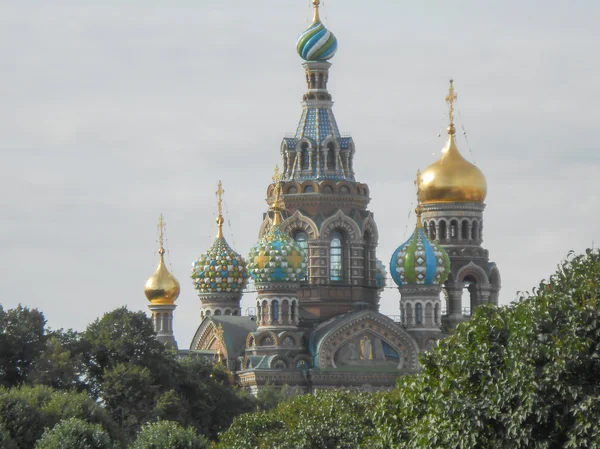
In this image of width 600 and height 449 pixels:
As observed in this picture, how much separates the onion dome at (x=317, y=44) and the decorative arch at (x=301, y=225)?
6.00 metres

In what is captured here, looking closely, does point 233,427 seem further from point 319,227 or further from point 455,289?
point 455,289

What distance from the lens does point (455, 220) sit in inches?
3255

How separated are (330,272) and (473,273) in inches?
247

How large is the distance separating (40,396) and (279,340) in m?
24.2

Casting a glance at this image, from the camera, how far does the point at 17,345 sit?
60.5 m

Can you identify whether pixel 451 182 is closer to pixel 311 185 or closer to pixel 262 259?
pixel 311 185

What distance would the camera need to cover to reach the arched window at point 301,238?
78.6 m

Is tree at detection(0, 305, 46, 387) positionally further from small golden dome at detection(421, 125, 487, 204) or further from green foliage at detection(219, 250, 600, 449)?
green foliage at detection(219, 250, 600, 449)

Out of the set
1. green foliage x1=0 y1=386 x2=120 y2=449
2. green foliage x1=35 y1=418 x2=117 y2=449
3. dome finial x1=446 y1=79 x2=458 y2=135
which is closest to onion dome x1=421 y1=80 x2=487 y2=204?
dome finial x1=446 y1=79 x2=458 y2=135

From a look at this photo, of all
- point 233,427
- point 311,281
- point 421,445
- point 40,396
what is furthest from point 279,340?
point 421,445

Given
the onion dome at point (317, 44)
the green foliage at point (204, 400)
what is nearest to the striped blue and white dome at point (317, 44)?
the onion dome at point (317, 44)

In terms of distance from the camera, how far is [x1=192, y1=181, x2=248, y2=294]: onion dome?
82.6m

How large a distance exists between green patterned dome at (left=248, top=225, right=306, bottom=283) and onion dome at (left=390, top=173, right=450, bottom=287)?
3.53m

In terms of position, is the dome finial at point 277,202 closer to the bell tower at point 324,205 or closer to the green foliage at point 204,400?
the bell tower at point 324,205
